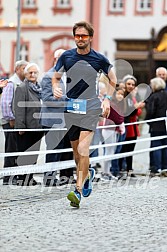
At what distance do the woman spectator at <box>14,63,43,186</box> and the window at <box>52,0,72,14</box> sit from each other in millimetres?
29740

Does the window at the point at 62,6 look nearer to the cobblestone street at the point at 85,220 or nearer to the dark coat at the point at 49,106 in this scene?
the dark coat at the point at 49,106

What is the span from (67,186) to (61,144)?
0.78m

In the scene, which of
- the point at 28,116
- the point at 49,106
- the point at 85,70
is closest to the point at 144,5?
the point at 49,106

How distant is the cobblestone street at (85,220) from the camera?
246 inches

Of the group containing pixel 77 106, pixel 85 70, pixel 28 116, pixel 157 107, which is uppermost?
pixel 85 70

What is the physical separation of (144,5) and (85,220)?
3344 centimetres

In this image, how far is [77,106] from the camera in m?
8.57

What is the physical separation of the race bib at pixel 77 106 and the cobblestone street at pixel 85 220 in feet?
3.38

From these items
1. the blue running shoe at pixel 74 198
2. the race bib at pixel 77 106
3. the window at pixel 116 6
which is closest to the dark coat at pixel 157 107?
the race bib at pixel 77 106

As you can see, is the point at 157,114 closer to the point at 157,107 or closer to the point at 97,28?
the point at 157,107

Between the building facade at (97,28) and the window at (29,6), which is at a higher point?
the window at (29,6)

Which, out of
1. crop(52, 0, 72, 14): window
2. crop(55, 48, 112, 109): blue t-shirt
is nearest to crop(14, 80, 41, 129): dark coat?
crop(55, 48, 112, 109): blue t-shirt

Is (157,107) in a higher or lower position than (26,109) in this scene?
lower

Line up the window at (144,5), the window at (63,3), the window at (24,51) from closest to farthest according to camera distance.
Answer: the window at (144,5) → the window at (63,3) → the window at (24,51)
